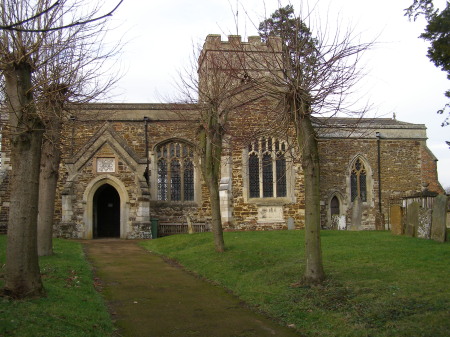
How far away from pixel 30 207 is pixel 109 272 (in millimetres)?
4702

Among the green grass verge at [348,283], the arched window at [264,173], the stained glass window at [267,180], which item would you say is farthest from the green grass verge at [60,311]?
the stained glass window at [267,180]

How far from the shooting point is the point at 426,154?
28047 millimetres

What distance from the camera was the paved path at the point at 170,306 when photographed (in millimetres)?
7125

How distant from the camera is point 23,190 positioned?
8305 mm

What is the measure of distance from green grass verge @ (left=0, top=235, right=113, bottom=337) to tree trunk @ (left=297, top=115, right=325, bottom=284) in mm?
3922

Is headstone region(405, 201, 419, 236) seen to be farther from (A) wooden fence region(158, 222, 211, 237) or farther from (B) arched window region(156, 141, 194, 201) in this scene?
(B) arched window region(156, 141, 194, 201)

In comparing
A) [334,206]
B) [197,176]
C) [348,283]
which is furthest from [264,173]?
[348,283]

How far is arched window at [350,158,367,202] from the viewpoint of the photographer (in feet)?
90.1

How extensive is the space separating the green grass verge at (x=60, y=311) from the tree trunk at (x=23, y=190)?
504mm

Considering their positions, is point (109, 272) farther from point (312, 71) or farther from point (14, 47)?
point (312, 71)

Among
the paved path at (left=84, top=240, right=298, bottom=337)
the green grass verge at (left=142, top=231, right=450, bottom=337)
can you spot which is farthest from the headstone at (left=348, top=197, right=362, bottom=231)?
the paved path at (left=84, top=240, right=298, bottom=337)

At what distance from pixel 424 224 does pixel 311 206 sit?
6.41m

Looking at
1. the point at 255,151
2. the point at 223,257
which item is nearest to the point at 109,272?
the point at 223,257

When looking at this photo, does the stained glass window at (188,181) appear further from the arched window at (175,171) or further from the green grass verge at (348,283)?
the green grass verge at (348,283)
